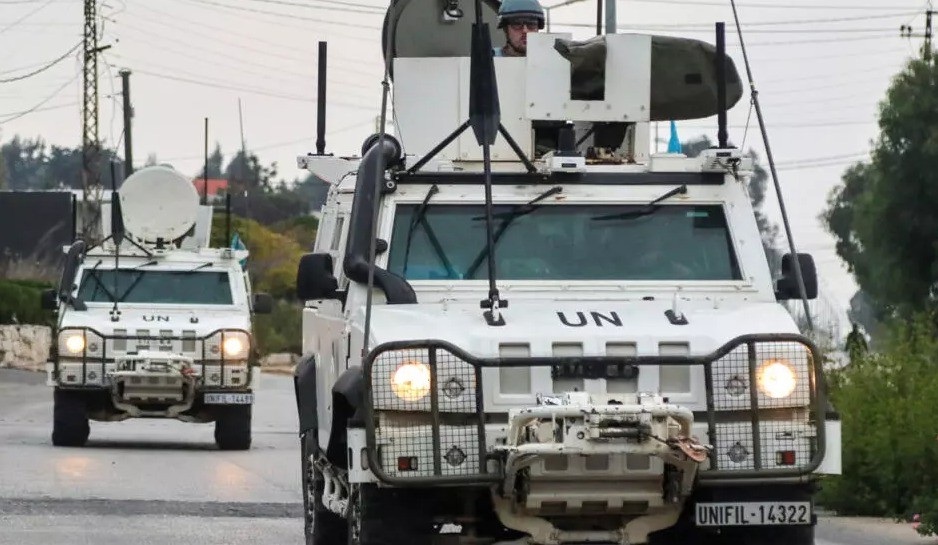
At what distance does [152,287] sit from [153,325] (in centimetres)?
80

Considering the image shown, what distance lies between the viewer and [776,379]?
31.2 ft

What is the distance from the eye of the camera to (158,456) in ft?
73.1

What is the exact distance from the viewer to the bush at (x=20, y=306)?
5603 cm

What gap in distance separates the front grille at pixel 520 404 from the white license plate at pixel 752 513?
17cm

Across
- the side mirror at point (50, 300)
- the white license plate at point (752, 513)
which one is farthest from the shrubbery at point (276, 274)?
the white license plate at point (752, 513)

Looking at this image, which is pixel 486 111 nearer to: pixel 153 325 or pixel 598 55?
pixel 598 55

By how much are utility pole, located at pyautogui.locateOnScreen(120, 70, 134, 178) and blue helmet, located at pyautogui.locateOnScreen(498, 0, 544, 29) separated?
139 feet

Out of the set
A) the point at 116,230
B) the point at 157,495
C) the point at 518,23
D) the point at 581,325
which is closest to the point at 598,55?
the point at 518,23

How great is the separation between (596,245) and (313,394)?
7.11 feet

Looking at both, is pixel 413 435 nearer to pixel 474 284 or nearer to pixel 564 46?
pixel 474 284

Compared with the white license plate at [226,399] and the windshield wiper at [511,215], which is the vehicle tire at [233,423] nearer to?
the white license plate at [226,399]

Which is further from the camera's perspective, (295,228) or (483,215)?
(295,228)

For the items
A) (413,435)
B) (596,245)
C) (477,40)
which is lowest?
(413,435)

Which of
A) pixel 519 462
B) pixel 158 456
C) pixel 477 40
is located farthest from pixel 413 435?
pixel 158 456
